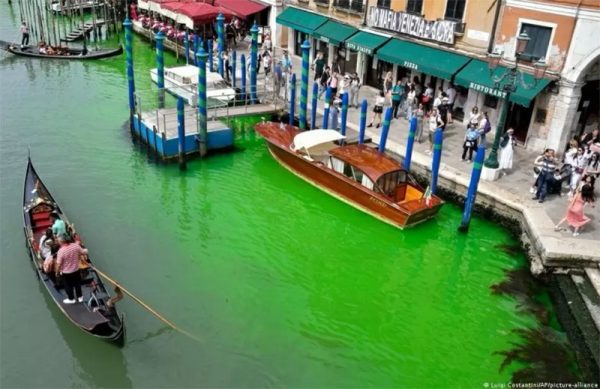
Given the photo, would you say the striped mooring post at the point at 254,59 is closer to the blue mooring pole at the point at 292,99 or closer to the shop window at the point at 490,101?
the blue mooring pole at the point at 292,99

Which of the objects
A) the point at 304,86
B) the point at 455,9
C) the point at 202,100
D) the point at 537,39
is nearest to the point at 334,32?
the point at 304,86

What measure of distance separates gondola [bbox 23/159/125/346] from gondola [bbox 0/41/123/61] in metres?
19.1

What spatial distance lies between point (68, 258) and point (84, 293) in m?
1.10

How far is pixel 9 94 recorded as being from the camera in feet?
83.4

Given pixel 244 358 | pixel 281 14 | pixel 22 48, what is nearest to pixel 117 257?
pixel 244 358

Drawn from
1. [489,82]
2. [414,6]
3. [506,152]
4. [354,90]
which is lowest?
[354,90]

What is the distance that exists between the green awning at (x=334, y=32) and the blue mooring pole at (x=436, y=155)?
10509 millimetres

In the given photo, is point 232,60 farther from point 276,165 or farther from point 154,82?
point 276,165

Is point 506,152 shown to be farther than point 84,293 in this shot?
Yes

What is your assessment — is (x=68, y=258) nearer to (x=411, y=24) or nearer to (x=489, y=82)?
(x=489, y=82)

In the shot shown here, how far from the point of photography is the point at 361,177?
53.2ft

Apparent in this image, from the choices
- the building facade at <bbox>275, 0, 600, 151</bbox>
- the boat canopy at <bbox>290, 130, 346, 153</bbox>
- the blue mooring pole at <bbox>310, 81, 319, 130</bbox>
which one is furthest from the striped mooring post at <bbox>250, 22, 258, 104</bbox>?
the boat canopy at <bbox>290, 130, 346, 153</bbox>

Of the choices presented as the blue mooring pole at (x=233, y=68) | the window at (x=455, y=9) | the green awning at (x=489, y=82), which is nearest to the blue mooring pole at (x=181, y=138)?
the blue mooring pole at (x=233, y=68)

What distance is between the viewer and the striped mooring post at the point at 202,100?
60.4 feet
